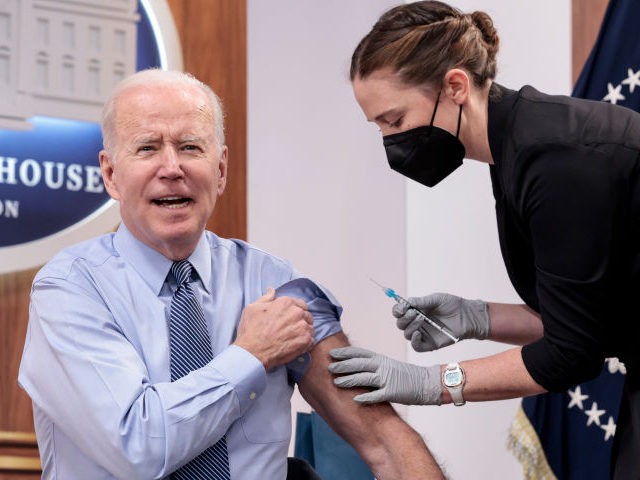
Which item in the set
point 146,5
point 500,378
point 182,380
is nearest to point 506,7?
point 146,5

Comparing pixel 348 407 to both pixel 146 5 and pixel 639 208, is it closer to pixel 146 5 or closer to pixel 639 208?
pixel 639 208

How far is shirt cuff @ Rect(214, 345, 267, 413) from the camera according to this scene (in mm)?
1797

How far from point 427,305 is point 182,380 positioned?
2.68ft

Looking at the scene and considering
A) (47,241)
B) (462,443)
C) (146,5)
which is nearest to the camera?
(47,241)

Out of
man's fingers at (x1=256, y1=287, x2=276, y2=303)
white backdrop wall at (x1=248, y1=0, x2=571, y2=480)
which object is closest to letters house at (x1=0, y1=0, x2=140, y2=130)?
white backdrop wall at (x1=248, y1=0, x2=571, y2=480)

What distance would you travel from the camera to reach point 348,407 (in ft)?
6.67

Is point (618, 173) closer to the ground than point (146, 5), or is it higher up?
closer to the ground

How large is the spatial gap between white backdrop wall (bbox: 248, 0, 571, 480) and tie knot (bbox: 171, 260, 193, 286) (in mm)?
1771

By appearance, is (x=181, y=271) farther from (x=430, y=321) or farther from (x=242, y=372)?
(x=430, y=321)

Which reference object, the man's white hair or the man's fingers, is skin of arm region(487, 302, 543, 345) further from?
the man's white hair

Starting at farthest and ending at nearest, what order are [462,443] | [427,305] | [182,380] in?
[462,443]
[427,305]
[182,380]

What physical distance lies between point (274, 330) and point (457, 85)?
0.61m

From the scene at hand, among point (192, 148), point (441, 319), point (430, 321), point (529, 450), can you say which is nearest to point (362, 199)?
point (529, 450)

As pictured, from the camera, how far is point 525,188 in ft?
6.04
